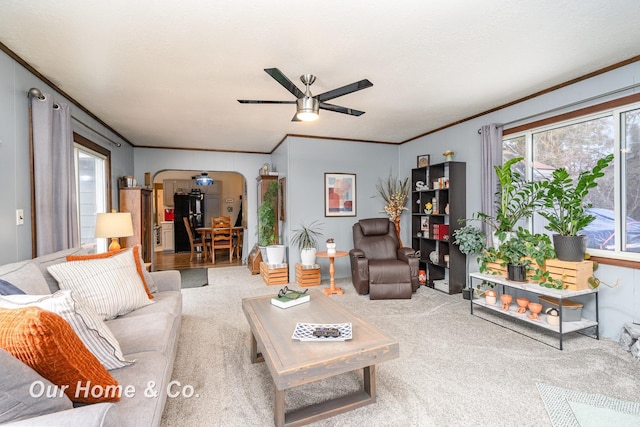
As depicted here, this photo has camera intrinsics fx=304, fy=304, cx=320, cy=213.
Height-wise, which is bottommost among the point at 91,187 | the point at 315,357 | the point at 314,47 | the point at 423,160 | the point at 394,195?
the point at 315,357

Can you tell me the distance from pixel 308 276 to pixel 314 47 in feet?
10.6

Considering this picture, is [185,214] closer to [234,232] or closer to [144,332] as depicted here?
[234,232]

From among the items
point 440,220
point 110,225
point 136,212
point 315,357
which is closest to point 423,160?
point 440,220

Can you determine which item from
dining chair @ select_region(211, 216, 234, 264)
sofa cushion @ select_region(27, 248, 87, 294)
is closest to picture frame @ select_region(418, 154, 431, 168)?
dining chair @ select_region(211, 216, 234, 264)

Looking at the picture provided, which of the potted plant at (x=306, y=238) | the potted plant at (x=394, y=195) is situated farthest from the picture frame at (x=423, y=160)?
the potted plant at (x=306, y=238)

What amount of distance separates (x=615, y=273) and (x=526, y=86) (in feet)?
6.34

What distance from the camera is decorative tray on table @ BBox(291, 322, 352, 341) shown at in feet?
5.75

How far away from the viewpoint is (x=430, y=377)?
2.13m

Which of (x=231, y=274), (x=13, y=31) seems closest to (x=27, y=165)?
(x=13, y=31)

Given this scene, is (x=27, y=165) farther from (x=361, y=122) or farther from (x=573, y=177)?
(x=573, y=177)

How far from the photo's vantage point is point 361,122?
170 inches

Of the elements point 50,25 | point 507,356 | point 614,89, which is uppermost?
point 50,25

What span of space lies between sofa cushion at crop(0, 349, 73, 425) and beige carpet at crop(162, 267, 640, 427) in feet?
3.23

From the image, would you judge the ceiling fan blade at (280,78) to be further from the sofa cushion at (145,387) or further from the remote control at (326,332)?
the sofa cushion at (145,387)
